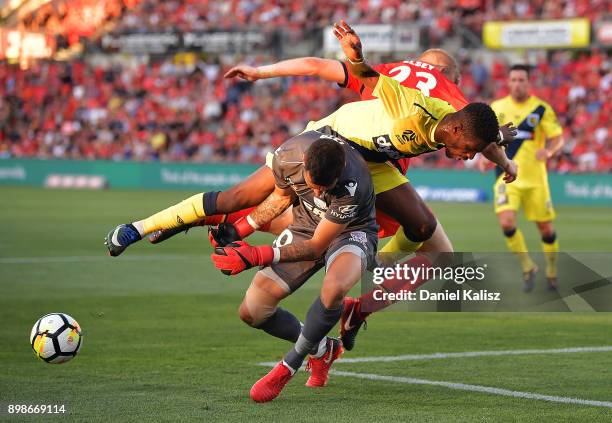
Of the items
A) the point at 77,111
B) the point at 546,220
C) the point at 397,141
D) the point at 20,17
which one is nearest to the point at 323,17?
the point at 77,111

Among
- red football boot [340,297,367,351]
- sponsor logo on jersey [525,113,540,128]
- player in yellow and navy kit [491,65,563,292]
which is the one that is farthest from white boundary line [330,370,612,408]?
sponsor logo on jersey [525,113,540,128]

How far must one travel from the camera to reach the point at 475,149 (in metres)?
7.35

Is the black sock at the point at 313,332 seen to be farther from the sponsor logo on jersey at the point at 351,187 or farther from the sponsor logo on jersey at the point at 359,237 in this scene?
the sponsor logo on jersey at the point at 351,187

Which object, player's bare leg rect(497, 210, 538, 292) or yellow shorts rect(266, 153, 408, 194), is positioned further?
player's bare leg rect(497, 210, 538, 292)

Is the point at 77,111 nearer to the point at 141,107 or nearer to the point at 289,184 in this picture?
the point at 141,107

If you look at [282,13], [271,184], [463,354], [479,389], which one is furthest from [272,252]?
[282,13]

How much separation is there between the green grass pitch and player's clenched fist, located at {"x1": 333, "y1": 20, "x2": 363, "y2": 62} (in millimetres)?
2306

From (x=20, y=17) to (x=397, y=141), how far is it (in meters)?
43.3

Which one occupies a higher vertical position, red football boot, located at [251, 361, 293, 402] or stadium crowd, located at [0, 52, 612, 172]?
red football boot, located at [251, 361, 293, 402]

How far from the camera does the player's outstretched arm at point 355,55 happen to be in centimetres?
808

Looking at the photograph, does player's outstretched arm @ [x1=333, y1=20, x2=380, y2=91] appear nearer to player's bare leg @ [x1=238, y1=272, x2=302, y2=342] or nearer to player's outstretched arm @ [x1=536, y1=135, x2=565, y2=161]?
player's bare leg @ [x1=238, y1=272, x2=302, y2=342]

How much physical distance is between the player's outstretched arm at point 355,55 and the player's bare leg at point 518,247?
5.87 meters

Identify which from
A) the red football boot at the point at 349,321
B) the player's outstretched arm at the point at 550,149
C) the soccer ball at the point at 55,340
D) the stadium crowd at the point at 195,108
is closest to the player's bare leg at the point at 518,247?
the player's outstretched arm at the point at 550,149

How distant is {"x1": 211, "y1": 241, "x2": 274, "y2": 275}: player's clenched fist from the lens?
274 inches
